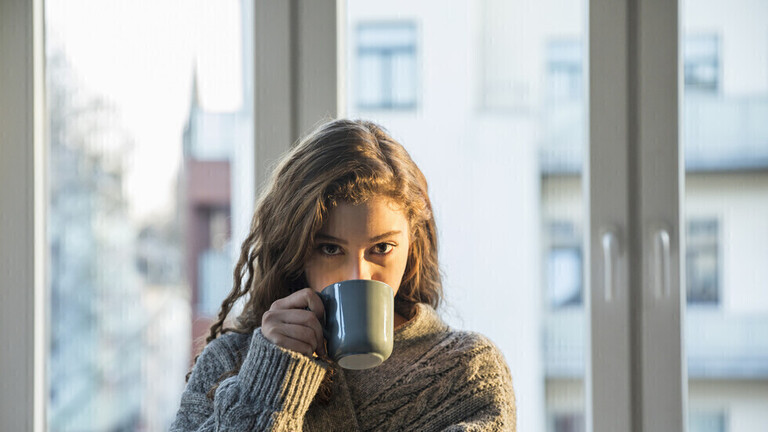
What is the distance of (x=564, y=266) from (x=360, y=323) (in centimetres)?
74

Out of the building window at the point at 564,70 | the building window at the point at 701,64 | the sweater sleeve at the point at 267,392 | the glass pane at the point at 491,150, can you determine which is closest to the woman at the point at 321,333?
the sweater sleeve at the point at 267,392

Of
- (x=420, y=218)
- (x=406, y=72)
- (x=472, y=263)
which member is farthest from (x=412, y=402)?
(x=406, y=72)

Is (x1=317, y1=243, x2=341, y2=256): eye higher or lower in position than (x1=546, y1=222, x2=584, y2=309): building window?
higher

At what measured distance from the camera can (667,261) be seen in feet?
4.44

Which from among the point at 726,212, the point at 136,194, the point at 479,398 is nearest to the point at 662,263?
the point at 726,212

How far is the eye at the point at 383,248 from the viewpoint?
3.09 ft

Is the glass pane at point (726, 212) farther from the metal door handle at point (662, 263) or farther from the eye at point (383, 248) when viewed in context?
the eye at point (383, 248)

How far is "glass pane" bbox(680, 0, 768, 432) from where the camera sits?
4.66 ft

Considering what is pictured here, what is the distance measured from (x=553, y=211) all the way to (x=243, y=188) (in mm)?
662

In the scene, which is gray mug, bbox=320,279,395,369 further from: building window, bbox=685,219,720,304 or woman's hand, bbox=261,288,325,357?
building window, bbox=685,219,720,304

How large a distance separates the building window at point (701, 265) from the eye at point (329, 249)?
0.84 meters

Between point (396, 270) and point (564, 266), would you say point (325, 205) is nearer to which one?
point (396, 270)

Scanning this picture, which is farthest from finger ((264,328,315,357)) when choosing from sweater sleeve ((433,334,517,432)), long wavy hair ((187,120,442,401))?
sweater sleeve ((433,334,517,432))
